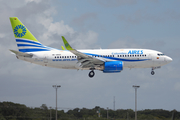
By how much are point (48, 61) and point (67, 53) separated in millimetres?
4223

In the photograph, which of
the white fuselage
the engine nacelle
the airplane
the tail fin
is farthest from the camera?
the tail fin

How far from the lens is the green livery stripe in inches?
2562

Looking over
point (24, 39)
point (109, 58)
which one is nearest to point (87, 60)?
point (109, 58)

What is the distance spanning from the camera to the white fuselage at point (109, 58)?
5844 cm

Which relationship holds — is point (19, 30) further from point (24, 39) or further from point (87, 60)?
point (87, 60)

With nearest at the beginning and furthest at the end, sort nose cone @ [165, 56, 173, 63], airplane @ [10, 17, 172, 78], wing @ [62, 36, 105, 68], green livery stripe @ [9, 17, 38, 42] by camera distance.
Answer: wing @ [62, 36, 105, 68] → airplane @ [10, 17, 172, 78] → nose cone @ [165, 56, 173, 63] → green livery stripe @ [9, 17, 38, 42]

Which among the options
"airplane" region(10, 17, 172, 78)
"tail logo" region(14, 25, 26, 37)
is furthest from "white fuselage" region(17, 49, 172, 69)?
"tail logo" region(14, 25, 26, 37)

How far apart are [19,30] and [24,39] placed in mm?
2590

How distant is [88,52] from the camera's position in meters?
60.2

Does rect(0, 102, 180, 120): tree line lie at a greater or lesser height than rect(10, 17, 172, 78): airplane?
lesser

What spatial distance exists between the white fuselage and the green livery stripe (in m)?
6.03

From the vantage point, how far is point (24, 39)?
212 feet

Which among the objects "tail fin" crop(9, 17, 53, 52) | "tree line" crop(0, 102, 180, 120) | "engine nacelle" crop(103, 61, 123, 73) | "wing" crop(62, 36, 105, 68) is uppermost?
"tail fin" crop(9, 17, 53, 52)

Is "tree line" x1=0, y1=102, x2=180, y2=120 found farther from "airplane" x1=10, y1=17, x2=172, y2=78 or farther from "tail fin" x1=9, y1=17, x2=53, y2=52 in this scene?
"tail fin" x1=9, y1=17, x2=53, y2=52
